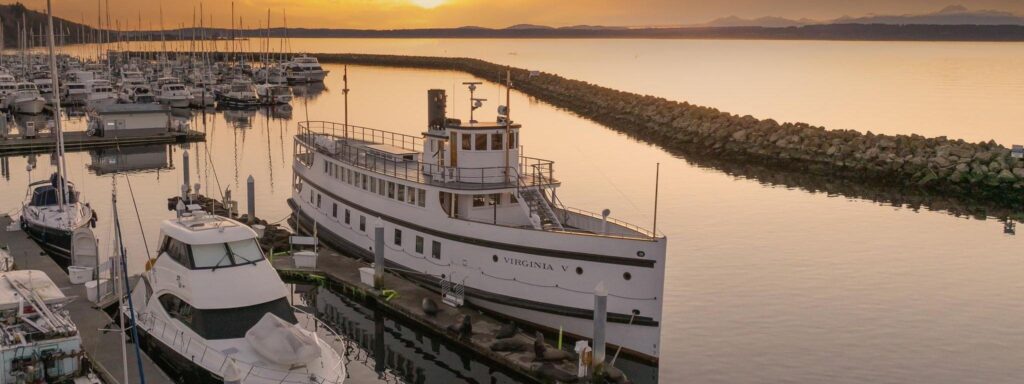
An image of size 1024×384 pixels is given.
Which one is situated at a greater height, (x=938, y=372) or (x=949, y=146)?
(x=949, y=146)

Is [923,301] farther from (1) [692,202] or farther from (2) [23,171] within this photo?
(2) [23,171]

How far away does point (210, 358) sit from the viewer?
21.4m

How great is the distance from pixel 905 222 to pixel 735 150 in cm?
2686

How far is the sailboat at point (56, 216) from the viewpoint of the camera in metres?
34.8

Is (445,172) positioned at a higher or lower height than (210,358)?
higher

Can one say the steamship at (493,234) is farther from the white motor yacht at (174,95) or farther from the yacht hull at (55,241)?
the white motor yacht at (174,95)

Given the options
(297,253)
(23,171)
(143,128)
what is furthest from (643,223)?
(143,128)

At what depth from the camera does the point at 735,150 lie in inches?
2886

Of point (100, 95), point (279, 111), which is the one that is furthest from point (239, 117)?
point (100, 95)

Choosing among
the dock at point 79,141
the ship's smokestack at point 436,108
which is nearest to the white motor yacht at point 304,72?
the dock at point 79,141

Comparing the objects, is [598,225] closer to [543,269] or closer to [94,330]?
[543,269]

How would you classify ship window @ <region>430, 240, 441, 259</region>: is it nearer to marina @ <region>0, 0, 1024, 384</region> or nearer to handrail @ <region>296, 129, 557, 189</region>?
marina @ <region>0, 0, 1024, 384</region>

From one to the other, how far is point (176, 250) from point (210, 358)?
369 centimetres

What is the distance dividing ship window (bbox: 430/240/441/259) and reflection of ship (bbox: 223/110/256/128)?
6425cm
